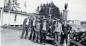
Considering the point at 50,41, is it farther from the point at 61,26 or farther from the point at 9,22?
the point at 9,22

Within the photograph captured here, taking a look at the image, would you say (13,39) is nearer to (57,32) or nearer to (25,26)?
(25,26)

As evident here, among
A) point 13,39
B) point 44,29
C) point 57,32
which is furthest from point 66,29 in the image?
point 13,39

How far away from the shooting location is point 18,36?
1.58 m

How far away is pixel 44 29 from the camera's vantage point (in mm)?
1559

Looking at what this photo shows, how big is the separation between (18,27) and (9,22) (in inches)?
4.8

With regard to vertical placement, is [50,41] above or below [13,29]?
below

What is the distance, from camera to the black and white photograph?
1496 millimetres

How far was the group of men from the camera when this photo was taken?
4.95 ft

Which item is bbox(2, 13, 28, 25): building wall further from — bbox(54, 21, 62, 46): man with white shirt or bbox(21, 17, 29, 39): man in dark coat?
bbox(54, 21, 62, 46): man with white shirt

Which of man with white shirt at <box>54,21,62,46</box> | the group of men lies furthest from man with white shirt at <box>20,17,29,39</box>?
man with white shirt at <box>54,21,62,46</box>

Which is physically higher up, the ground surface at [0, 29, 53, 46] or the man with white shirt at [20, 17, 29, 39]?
the man with white shirt at [20, 17, 29, 39]

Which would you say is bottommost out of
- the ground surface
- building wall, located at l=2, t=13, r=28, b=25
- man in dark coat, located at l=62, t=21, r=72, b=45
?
the ground surface

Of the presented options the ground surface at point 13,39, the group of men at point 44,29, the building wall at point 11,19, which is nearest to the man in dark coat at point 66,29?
the group of men at point 44,29

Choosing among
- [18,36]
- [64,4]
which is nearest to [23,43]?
[18,36]
